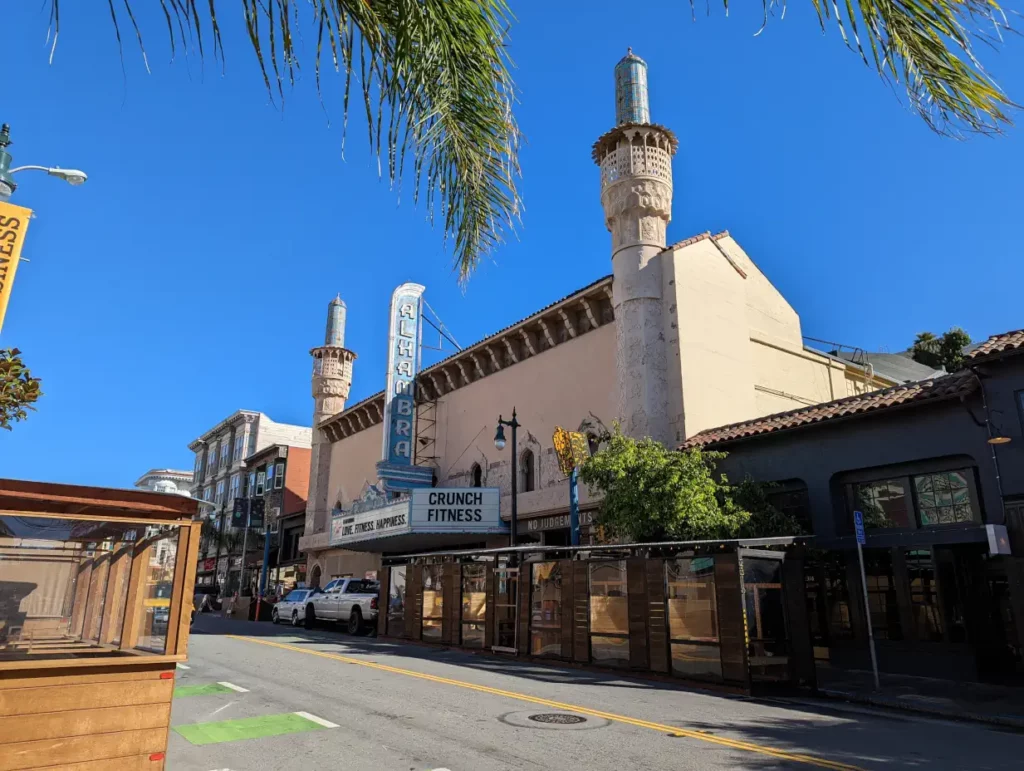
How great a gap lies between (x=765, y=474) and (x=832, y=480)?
181 centimetres

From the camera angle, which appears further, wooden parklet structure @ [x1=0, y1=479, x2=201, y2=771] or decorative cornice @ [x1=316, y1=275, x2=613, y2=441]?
decorative cornice @ [x1=316, y1=275, x2=613, y2=441]

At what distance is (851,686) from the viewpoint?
45.0ft

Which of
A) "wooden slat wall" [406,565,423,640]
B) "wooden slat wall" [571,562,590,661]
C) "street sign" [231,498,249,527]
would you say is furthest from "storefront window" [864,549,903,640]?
"street sign" [231,498,249,527]

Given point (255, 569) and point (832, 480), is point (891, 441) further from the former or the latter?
point (255, 569)

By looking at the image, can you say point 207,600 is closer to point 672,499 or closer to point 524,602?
point 524,602

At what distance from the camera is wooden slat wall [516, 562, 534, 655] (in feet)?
58.9

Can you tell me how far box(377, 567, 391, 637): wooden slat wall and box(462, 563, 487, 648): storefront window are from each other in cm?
475

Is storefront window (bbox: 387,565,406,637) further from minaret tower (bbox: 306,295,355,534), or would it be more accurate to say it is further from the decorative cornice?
minaret tower (bbox: 306,295,355,534)

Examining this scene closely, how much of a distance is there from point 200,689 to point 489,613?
885 cm

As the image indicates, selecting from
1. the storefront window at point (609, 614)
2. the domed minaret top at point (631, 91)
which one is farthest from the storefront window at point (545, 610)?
the domed minaret top at point (631, 91)

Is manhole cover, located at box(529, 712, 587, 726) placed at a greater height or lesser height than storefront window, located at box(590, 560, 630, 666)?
lesser

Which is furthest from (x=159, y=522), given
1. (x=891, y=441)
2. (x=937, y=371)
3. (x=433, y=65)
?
(x=937, y=371)

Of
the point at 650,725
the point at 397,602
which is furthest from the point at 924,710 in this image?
the point at 397,602

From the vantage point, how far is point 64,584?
246 inches
